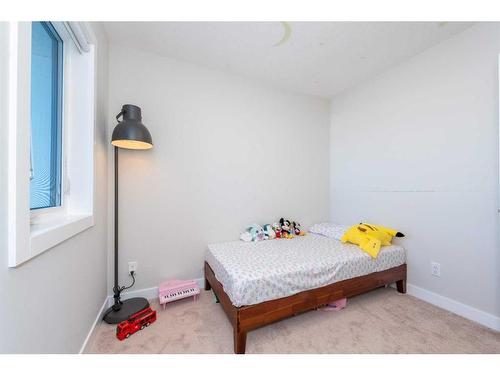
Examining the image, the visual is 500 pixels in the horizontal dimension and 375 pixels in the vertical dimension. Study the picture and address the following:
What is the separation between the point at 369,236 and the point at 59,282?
7.83 ft

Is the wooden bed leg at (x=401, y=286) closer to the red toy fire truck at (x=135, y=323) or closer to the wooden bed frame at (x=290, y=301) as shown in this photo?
the wooden bed frame at (x=290, y=301)

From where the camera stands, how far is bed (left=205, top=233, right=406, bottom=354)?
1359 mm

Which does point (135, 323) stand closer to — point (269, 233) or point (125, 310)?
point (125, 310)

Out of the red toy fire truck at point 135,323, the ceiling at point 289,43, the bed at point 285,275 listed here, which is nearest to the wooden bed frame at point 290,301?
the bed at point 285,275

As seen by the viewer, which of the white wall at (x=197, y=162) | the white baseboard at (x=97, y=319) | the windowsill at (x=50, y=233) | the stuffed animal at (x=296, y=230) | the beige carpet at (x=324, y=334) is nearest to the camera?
the windowsill at (x=50, y=233)

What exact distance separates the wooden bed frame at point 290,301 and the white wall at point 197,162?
20.2 inches

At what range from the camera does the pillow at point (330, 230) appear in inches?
93.8

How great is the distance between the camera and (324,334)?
1490 millimetres

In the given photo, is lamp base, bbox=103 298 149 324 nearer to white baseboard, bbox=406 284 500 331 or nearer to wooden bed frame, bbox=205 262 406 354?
wooden bed frame, bbox=205 262 406 354

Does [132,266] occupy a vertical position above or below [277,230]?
below

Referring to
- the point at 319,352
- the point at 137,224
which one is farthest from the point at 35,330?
the point at 319,352

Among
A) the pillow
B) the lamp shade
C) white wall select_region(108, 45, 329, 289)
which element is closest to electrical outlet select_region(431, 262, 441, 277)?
the pillow

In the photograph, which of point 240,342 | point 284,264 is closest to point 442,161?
point 284,264

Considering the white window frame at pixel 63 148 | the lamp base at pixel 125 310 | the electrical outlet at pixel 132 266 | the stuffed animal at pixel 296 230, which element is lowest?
the lamp base at pixel 125 310
